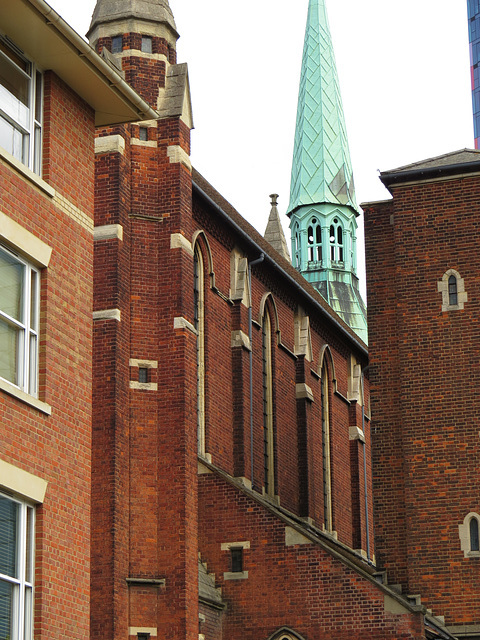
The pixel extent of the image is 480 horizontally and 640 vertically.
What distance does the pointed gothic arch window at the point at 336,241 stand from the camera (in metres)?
73.9

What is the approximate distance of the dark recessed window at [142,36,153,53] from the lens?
99.1ft

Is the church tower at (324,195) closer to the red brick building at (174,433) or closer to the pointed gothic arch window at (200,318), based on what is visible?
the pointed gothic arch window at (200,318)

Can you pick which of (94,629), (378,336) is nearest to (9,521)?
(94,629)

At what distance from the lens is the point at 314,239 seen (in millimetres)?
74750

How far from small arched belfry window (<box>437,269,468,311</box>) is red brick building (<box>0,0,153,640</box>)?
13227 millimetres

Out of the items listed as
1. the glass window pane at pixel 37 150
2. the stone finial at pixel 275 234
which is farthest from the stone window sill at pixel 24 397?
the stone finial at pixel 275 234

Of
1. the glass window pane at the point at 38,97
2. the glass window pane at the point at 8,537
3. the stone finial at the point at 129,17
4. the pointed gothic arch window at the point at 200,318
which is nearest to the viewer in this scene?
the glass window pane at the point at 8,537

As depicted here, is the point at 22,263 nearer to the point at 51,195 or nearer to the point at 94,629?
the point at 51,195

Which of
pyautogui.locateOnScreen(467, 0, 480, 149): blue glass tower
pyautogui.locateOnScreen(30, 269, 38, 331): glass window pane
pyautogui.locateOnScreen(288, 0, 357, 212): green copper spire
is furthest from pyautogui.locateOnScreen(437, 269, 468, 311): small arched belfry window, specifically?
pyautogui.locateOnScreen(467, 0, 480, 149): blue glass tower

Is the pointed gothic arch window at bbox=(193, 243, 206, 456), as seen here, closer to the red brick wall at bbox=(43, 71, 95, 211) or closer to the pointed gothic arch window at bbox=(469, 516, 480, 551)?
the pointed gothic arch window at bbox=(469, 516, 480, 551)

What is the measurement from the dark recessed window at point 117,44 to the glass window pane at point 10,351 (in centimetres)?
1469

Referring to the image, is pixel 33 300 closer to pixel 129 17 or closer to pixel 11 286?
pixel 11 286

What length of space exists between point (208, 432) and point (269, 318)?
22.3ft

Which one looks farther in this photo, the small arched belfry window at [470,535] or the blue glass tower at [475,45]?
the blue glass tower at [475,45]
